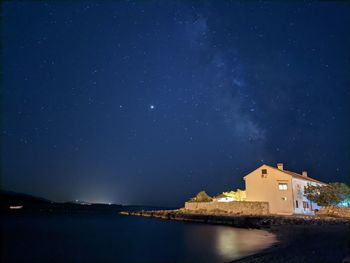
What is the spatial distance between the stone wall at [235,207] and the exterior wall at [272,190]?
6.57 feet

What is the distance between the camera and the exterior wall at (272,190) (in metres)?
47.3

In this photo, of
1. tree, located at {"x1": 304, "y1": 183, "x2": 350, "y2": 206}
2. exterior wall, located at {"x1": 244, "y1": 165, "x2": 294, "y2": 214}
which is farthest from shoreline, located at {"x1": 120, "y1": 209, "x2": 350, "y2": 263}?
tree, located at {"x1": 304, "y1": 183, "x2": 350, "y2": 206}

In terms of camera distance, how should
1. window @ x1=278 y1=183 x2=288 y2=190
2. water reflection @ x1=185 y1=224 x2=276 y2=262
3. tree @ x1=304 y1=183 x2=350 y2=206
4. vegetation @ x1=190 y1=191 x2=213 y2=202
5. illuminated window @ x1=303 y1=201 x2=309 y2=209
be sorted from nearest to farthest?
water reflection @ x1=185 y1=224 x2=276 y2=262, tree @ x1=304 y1=183 x2=350 y2=206, window @ x1=278 y1=183 x2=288 y2=190, illuminated window @ x1=303 y1=201 x2=309 y2=209, vegetation @ x1=190 y1=191 x2=213 y2=202

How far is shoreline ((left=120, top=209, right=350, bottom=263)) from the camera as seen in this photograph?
58.4 ft

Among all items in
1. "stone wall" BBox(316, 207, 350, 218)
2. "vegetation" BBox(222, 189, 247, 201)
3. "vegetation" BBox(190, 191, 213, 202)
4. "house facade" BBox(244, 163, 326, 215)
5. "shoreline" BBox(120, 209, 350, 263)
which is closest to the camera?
"shoreline" BBox(120, 209, 350, 263)

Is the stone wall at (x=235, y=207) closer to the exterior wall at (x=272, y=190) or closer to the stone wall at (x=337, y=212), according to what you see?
the exterior wall at (x=272, y=190)

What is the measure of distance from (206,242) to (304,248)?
11.5 meters

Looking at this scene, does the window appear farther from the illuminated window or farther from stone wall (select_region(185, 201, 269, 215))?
the illuminated window

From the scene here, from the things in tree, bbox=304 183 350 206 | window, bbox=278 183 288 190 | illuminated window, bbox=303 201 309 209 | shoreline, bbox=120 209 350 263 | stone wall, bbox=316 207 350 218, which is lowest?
shoreline, bbox=120 209 350 263

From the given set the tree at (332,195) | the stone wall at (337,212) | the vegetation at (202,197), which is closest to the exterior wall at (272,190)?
the tree at (332,195)

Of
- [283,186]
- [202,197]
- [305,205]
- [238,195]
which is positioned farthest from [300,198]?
[202,197]

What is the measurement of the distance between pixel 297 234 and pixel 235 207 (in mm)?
23136

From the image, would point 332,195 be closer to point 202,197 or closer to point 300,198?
point 300,198

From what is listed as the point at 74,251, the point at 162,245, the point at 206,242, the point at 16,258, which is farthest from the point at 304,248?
the point at 16,258
